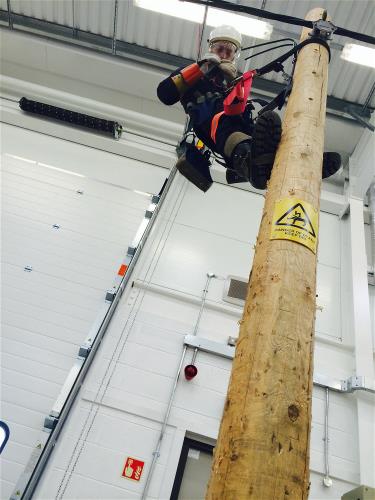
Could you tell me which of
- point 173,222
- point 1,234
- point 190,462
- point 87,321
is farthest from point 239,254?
point 1,234

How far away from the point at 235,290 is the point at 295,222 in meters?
3.72

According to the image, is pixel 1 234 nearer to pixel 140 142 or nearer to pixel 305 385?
pixel 140 142

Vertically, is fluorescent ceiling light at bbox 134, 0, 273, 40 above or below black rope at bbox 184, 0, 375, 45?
above

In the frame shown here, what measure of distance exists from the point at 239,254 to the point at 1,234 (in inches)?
138

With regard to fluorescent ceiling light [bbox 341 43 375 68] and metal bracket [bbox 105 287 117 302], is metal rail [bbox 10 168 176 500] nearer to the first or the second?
metal bracket [bbox 105 287 117 302]

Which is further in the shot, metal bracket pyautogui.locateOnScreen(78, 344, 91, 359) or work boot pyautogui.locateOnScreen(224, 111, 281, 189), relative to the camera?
metal bracket pyautogui.locateOnScreen(78, 344, 91, 359)

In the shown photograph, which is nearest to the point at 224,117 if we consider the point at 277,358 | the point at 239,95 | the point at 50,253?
the point at 239,95

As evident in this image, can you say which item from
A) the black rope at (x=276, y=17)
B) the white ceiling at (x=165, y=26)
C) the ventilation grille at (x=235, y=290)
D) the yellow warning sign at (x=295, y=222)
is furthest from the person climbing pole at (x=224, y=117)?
the white ceiling at (x=165, y=26)

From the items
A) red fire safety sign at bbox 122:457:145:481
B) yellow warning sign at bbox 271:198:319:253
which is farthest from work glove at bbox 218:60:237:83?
red fire safety sign at bbox 122:457:145:481

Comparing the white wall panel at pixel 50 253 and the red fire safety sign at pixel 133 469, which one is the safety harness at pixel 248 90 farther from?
the red fire safety sign at pixel 133 469

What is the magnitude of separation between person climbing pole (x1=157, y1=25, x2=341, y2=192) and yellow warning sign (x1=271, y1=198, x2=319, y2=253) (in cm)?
52

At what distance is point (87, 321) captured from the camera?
4.83 meters

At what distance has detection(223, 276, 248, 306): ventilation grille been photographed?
5.16 metres

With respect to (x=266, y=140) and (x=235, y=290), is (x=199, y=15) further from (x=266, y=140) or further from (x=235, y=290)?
(x=266, y=140)
